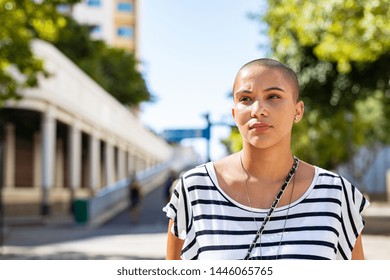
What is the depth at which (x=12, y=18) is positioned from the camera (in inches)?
536

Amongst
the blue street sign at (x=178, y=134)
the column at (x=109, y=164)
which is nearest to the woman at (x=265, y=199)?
the blue street sign at (x=178, y=134)

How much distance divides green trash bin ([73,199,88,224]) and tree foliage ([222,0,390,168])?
7.46 m

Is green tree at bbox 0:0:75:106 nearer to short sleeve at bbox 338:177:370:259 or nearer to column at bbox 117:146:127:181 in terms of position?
short sleeve at bbox 338:177:370:259

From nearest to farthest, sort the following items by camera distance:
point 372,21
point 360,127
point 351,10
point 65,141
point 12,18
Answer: point 372,21
point 351,10
point 12,18
point 65,141
point 360,127

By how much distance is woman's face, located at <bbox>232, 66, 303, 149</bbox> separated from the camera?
1867mm

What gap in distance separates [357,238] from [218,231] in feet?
1.33

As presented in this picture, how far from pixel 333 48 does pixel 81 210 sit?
1086 centimetres

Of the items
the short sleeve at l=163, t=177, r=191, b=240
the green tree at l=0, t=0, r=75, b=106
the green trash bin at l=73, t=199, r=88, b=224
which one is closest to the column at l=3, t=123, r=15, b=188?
the green trash bin at l=73, t=199, r=88, b=224

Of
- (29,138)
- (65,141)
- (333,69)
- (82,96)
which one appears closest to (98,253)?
(333,69)

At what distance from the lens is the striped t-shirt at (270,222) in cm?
181

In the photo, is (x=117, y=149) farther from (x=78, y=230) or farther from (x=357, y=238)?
(x=357, y=238)

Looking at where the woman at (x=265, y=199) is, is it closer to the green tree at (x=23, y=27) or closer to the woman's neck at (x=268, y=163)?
the woman's neck at (x=268, y=163)

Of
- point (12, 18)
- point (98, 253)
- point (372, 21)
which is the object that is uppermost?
point (12, 18)

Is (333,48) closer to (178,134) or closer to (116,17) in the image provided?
(178,134)
